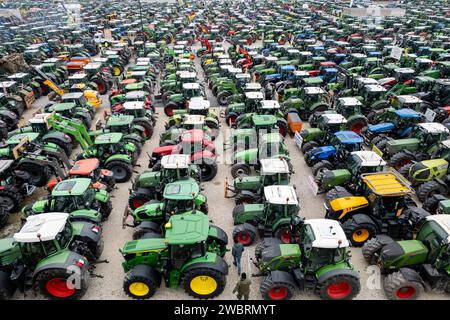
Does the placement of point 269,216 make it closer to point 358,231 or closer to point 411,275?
point 358,231

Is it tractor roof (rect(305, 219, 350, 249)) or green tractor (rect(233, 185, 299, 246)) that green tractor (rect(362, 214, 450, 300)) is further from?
green tractor (rect(233, 185, 299, 246))

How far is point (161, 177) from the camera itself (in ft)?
34.1

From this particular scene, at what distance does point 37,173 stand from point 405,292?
1242 centimetres

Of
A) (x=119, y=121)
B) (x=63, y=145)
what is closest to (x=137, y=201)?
(x=119, y=121)

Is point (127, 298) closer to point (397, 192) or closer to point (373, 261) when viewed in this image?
point (373, 261)

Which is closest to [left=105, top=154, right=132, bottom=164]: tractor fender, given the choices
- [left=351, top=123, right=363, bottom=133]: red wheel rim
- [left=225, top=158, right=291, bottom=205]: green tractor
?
[left=225, top=158, right=291, bottom=205]: green tractor

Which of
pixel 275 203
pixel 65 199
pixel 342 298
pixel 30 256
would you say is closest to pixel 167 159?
pixel 65 199

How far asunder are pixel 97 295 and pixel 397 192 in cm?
828

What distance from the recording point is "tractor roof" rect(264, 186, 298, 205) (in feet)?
28.2

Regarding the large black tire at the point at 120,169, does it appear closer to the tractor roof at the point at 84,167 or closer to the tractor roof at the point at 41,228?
the tractor roof at the point at 84,167

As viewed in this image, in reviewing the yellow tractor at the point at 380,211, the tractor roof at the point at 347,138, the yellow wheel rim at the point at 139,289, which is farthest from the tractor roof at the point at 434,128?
the yellow wheel rim at the point at 139,289

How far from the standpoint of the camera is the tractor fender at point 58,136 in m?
13.7

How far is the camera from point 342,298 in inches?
299

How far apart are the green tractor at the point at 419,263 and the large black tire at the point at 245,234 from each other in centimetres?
337
